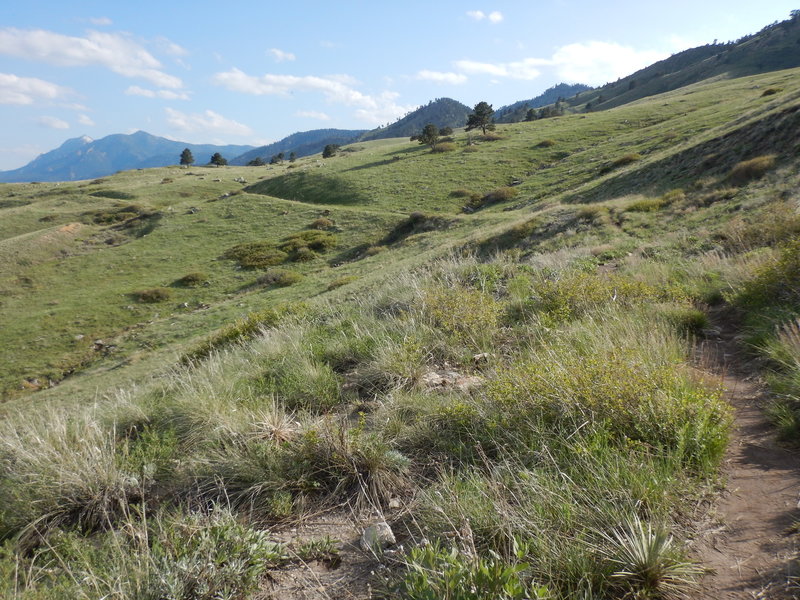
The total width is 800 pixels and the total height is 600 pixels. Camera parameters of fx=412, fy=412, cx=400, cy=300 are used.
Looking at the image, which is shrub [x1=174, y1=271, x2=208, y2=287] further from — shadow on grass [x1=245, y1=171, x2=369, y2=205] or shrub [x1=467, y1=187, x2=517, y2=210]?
shrub [x1=467, y1=187, x2=517, y2=210]

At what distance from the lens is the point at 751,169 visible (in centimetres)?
1752

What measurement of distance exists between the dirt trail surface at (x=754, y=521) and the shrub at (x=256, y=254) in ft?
108

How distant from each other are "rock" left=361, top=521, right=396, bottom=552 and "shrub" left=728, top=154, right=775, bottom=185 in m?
21.3

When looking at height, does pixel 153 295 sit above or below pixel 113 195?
below

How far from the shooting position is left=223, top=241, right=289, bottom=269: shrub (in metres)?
33.3

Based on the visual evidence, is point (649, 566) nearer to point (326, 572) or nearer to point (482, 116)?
point (326, 572)

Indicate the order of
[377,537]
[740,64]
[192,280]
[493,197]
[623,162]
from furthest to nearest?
[740,64] < [493,197] < [623,162] < [192,280] < [377,537]

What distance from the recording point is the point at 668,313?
19.1 ft

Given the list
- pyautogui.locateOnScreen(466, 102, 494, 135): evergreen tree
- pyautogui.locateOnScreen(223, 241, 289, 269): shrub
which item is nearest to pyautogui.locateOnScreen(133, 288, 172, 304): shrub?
pyautogui.locateOnScreen(223, 241, 289, 269): shrub

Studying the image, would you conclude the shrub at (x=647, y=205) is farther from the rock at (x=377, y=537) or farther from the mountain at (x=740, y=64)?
the mountain at (x=740, y=64)

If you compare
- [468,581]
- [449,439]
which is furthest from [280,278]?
[468,581]

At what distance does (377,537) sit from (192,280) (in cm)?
3237

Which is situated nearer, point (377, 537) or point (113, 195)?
point (377, 537)

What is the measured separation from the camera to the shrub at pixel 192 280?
101 feet
